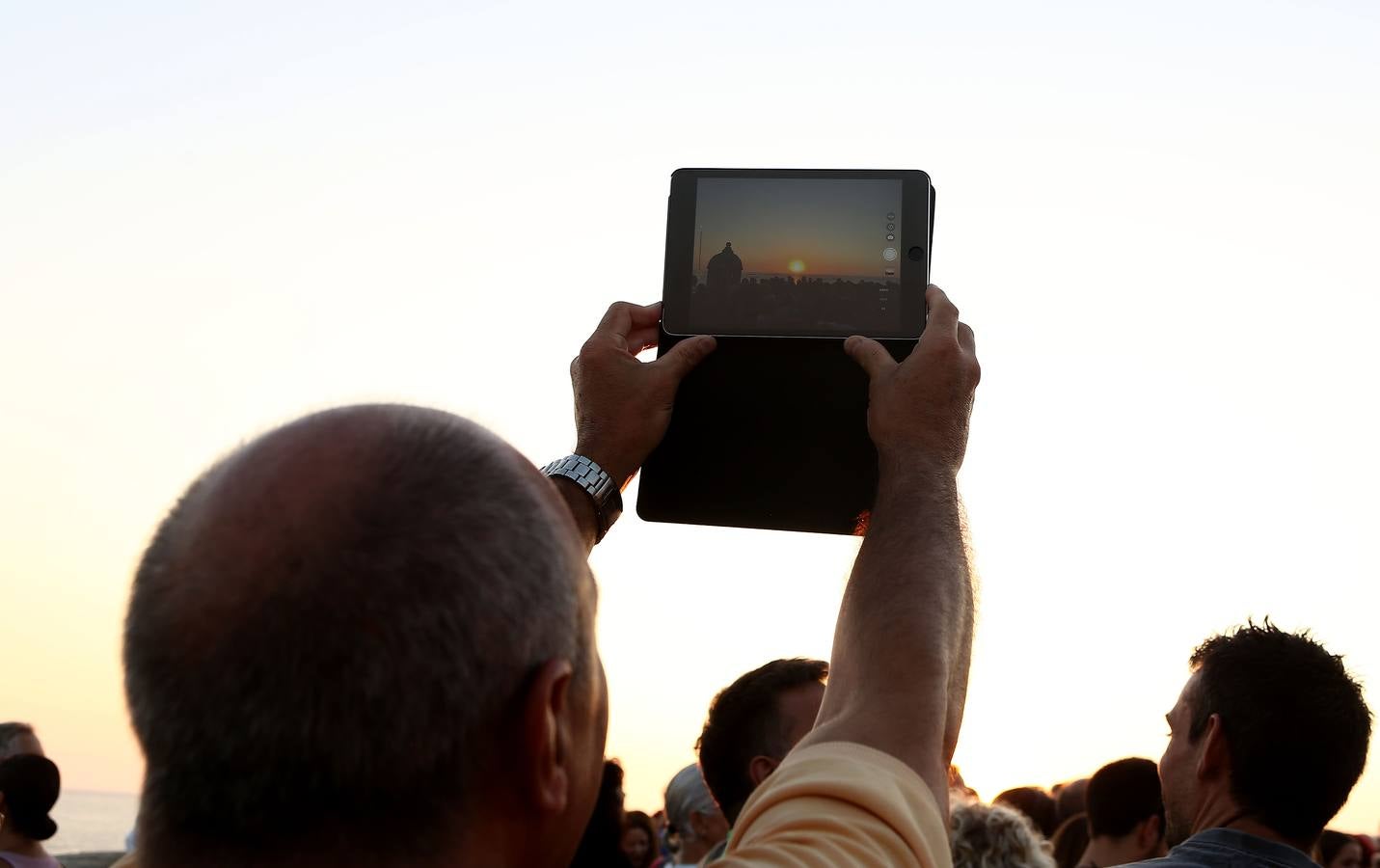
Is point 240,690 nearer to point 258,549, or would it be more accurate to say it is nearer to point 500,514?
point 258,549

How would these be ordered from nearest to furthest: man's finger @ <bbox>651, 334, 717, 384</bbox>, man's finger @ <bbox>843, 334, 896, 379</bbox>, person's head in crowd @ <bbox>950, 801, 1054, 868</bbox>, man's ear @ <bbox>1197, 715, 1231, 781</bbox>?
man's finger @ <bbox>843, 334, 896, 379</bbox> → man's finger @ <bbox>651, 334, 717, 384</bbox> → person's head in crowd @ <bbox>950, 801, 1054, 868</bbox> → man's ear @ <bbox>1197, 715, 1231, 781</bbox>

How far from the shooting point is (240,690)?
1069 millimetres

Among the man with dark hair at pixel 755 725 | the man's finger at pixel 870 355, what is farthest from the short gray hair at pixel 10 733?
the man's finger at pixel 870 355

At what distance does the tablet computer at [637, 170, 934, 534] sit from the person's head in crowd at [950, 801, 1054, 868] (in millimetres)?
1735

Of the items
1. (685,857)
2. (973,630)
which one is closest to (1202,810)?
(973,630)

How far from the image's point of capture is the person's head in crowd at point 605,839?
14.8 feet

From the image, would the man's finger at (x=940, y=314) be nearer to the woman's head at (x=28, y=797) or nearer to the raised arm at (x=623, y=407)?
the raised arm at (x=623, y=407)

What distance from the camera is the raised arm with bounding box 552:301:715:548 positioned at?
80.0 inches

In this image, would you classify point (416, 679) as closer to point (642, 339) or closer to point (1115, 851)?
point (642, 339)

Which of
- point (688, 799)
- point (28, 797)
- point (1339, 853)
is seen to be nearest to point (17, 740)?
point (28, 797)

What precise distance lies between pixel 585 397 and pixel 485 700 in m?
1.05

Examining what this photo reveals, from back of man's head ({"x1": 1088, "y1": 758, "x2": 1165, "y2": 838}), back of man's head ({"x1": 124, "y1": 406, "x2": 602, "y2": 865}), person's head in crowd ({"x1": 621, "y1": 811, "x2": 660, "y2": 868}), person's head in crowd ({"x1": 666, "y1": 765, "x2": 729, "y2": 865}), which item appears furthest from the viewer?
person's head in crowd ({"x1": 621, "y1": 811, "x2": 660, "y2": 868})

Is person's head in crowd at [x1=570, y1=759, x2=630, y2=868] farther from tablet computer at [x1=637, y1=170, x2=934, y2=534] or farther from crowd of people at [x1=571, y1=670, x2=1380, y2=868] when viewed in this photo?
tablet computer at [x1=637, y1=170, x2=934, y2=534]

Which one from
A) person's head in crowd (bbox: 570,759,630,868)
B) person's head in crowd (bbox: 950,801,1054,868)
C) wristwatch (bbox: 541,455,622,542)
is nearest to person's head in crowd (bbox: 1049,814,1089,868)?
person's head in crowd (bbox: 570,759,630,868)
